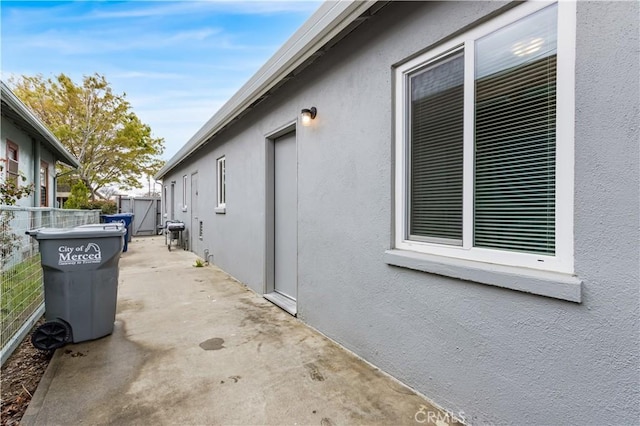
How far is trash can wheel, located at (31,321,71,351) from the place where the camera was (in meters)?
3.00

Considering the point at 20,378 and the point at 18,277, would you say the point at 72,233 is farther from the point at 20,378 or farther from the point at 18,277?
the point at 20,378

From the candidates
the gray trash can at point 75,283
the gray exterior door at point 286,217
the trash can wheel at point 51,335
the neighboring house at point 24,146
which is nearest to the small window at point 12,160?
the neighboring house at point 24,146

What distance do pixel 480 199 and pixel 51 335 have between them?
4.05 metres

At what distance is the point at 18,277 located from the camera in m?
3.29

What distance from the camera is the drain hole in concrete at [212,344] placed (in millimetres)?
3199

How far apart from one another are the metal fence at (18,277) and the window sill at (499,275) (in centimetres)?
360

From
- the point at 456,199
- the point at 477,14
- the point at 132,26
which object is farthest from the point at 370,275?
the point at 132,26

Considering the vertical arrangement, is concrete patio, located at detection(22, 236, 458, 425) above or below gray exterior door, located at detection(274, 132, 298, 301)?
below

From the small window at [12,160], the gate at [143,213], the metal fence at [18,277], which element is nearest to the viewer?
the metal fence at [18,277]

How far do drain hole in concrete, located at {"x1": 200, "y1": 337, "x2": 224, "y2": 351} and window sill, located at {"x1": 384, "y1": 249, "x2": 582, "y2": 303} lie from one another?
6.67 ft

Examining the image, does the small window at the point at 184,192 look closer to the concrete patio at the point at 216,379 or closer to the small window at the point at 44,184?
the small window at the point at 44,184

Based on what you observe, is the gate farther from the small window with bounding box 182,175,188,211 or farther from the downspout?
the downspout

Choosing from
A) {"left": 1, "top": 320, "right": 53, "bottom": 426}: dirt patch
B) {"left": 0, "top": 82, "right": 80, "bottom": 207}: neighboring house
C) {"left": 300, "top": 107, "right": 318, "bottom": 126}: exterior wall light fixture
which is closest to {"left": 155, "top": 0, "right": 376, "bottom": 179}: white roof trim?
{"left": 300, "top": 107, "right": 318, "bottom": 126}: exterior wall light fixture

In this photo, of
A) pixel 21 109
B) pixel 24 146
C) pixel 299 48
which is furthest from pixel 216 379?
pixel 24 146
